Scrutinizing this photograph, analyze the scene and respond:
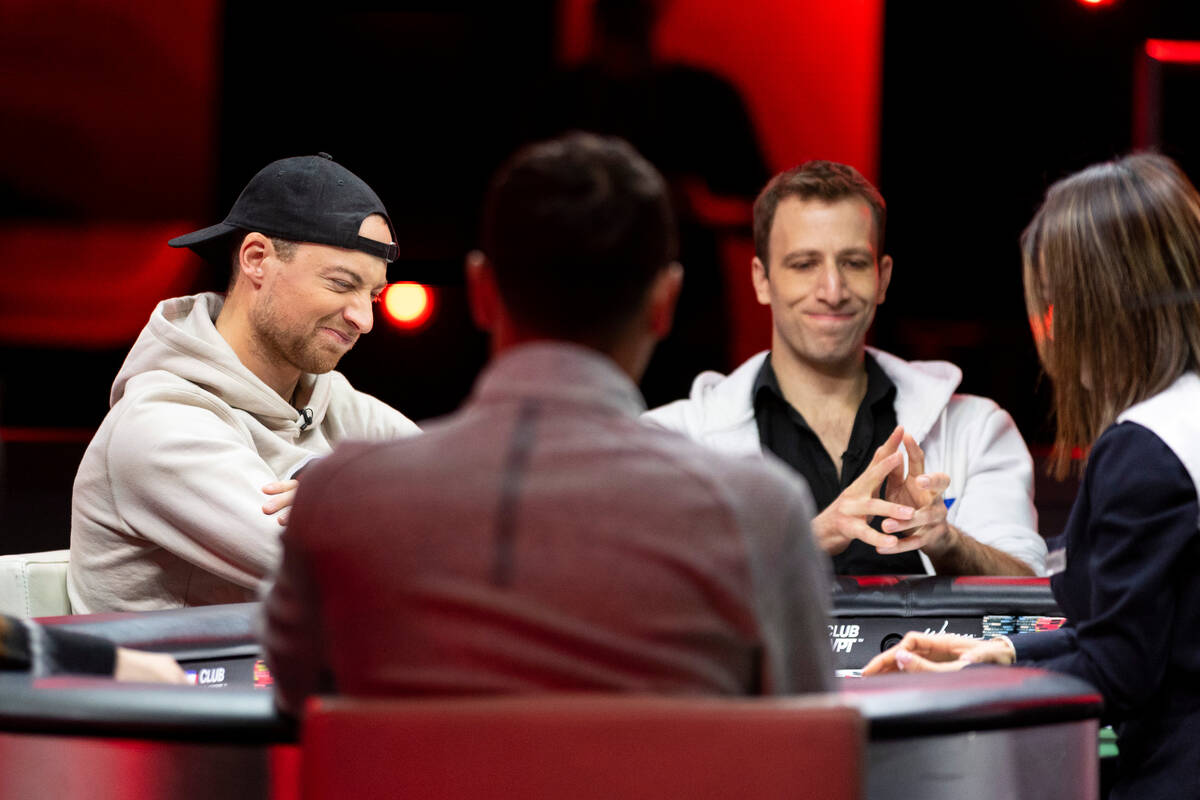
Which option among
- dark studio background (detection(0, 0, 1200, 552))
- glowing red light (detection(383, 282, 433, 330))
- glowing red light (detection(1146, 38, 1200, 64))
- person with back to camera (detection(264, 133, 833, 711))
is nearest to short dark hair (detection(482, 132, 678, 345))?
person with back to camera (detection(264, 133, 833, 711))

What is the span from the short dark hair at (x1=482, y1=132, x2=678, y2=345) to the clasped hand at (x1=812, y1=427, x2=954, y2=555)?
1.10 metres

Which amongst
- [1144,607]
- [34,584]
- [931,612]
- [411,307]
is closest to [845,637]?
[931,612]

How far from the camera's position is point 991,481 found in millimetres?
2635

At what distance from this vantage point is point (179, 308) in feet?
7.92

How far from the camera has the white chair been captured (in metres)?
2.13

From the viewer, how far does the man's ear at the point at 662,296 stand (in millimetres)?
1101

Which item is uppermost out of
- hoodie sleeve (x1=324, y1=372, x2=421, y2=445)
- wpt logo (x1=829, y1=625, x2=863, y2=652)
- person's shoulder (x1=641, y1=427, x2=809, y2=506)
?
person's shoulder (x1=641, y1=427, x2=809, y2=506)

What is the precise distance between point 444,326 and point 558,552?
3.33 m

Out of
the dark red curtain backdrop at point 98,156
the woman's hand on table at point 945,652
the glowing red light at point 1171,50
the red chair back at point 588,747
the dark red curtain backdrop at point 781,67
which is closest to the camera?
A: the red chair back at point 588,747

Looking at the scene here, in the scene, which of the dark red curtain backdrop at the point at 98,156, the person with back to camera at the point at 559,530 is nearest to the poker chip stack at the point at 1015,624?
the person with back to camera at the point at 559,530

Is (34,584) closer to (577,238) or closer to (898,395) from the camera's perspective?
(577,238)

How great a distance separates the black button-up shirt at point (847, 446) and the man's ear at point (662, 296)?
1524mm

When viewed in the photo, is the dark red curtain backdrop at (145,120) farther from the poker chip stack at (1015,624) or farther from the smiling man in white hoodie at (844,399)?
the poker chip stack at (1015,624)

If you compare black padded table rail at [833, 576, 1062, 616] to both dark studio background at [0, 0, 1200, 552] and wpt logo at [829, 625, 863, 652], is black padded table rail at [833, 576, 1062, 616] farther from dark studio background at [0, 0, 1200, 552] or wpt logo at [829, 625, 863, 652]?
dark studio background at [0, 0, 1200, 552]
